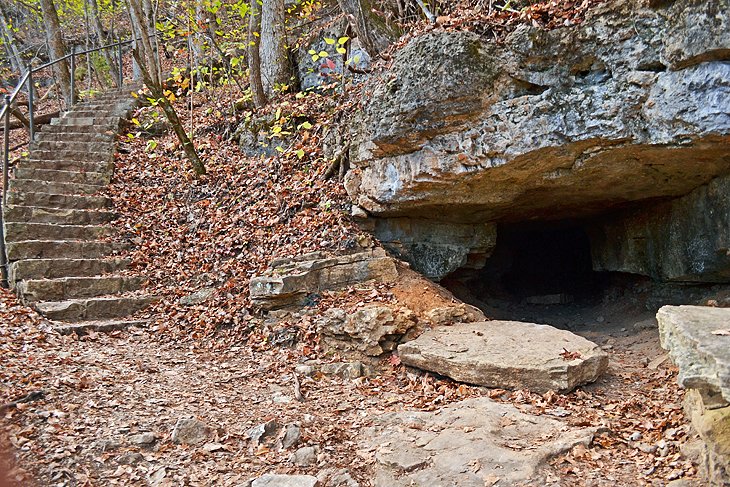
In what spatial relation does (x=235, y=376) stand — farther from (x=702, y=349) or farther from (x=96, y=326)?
(x=702, y=349)

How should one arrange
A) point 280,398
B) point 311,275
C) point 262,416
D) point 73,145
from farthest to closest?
point 73,145
point 311,275
point 280,398
point 262,416

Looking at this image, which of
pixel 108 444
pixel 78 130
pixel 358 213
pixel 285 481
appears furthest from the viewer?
pixel 78 130

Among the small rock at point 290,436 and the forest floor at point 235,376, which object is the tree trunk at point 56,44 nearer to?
the forest floor at point 235,376

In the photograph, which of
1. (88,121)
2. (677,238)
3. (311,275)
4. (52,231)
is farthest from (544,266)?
(88,121)

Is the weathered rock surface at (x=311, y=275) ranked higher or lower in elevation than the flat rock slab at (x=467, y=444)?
higher

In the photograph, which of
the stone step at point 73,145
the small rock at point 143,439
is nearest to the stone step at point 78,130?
the stone step at point 73,145

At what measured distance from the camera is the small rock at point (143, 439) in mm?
3480

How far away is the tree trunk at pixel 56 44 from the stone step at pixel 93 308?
743cm

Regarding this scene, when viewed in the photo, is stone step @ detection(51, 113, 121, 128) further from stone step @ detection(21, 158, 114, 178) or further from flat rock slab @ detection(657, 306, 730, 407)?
flat rock slab @ detection(657, 306, 730, 407)

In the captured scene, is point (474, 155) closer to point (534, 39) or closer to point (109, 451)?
point (534, 39)

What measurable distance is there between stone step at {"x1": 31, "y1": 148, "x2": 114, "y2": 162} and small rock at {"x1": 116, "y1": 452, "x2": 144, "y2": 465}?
25.3ft

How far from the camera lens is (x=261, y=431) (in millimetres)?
3732

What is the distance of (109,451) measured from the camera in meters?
3.34

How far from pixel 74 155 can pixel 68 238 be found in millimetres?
2609
